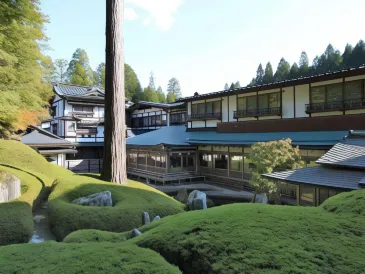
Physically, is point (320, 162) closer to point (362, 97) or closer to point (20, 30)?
point (362, 97)

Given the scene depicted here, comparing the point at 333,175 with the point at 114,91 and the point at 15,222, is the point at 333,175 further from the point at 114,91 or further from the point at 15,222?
the point at 15,222

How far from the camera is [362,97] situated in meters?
13.6

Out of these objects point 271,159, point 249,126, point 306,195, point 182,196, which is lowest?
point 182,196

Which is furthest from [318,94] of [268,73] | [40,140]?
[268,73]

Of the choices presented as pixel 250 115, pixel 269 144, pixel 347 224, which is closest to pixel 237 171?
pixel 250 115

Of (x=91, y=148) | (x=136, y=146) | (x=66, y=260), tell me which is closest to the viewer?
Answer: (x=66, y=260)

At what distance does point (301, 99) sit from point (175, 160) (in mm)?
10470

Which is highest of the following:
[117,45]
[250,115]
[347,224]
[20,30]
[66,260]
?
[20,30]

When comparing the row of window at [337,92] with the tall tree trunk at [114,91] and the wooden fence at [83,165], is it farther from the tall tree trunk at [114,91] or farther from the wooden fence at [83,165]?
the wooden fence at [83,165]

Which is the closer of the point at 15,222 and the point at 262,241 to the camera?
→ the point at 262,241

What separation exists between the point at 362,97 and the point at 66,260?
15.8 metres

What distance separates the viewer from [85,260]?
8.11ft

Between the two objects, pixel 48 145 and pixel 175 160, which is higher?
pixel 48 145

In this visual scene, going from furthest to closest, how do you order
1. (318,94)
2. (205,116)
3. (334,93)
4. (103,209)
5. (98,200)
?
(205,116)
(318,94)
(334,93)
(98,200)
(103,209)
